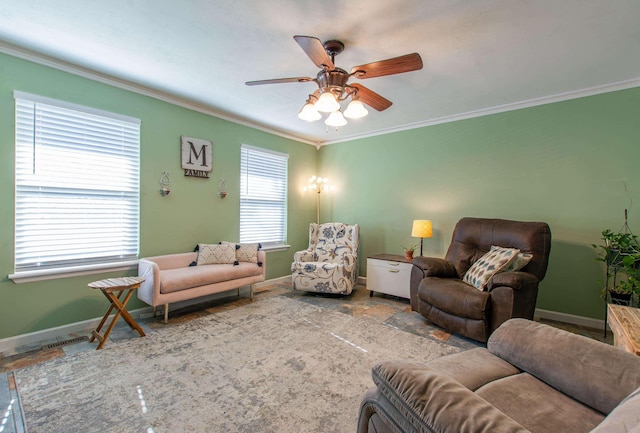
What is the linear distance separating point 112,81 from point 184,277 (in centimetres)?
223

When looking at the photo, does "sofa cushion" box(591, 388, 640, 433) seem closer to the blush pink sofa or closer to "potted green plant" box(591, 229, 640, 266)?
"potted green plant" box(591, 229, 640, 266)

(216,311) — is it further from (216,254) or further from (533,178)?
(533,178)

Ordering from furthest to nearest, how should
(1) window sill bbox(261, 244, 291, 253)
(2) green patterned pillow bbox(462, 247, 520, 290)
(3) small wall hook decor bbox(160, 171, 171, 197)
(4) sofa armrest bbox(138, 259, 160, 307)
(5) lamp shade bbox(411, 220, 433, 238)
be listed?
(1) window sill bbox(261, 244, 291, 253), (5) lamp shade bbox(411, 220, 433, 238), (3) small wall hook decor bbox(160, 171, 171, 197), (4) sofa armrest bbox(138, 259, 160, 307), (2) green patterned pillow bbox(462, 247, 520, 290)

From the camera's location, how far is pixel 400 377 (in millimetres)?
1002

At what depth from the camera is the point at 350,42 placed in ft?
7.82

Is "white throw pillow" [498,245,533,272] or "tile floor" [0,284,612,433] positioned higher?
"white throw pillow" [498,245,533,272]

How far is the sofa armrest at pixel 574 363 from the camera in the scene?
1.18 meters

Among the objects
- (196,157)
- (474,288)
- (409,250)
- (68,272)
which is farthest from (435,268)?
(68,272)

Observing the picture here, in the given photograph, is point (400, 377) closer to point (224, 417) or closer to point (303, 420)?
point (303, 420)

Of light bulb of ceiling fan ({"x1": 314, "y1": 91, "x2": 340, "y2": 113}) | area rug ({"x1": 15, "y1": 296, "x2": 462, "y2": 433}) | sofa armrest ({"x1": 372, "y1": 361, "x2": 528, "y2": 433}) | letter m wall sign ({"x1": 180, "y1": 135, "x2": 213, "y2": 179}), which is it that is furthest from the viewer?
letter m wall sign ({"x1": 180, "y1": 135, "x2": 213, "y2": 179})

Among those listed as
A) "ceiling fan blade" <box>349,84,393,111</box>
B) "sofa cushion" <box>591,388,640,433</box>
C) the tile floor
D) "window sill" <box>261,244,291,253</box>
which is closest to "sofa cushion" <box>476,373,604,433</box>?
"sofa cushion" <box>591,388,640,433</box>

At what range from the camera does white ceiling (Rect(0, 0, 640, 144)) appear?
2021 millimetres

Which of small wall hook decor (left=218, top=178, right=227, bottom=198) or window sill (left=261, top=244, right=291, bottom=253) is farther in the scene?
window sill (left=261, top=244, right=291, bottom=253)

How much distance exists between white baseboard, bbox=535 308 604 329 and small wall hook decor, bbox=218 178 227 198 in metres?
4.31
